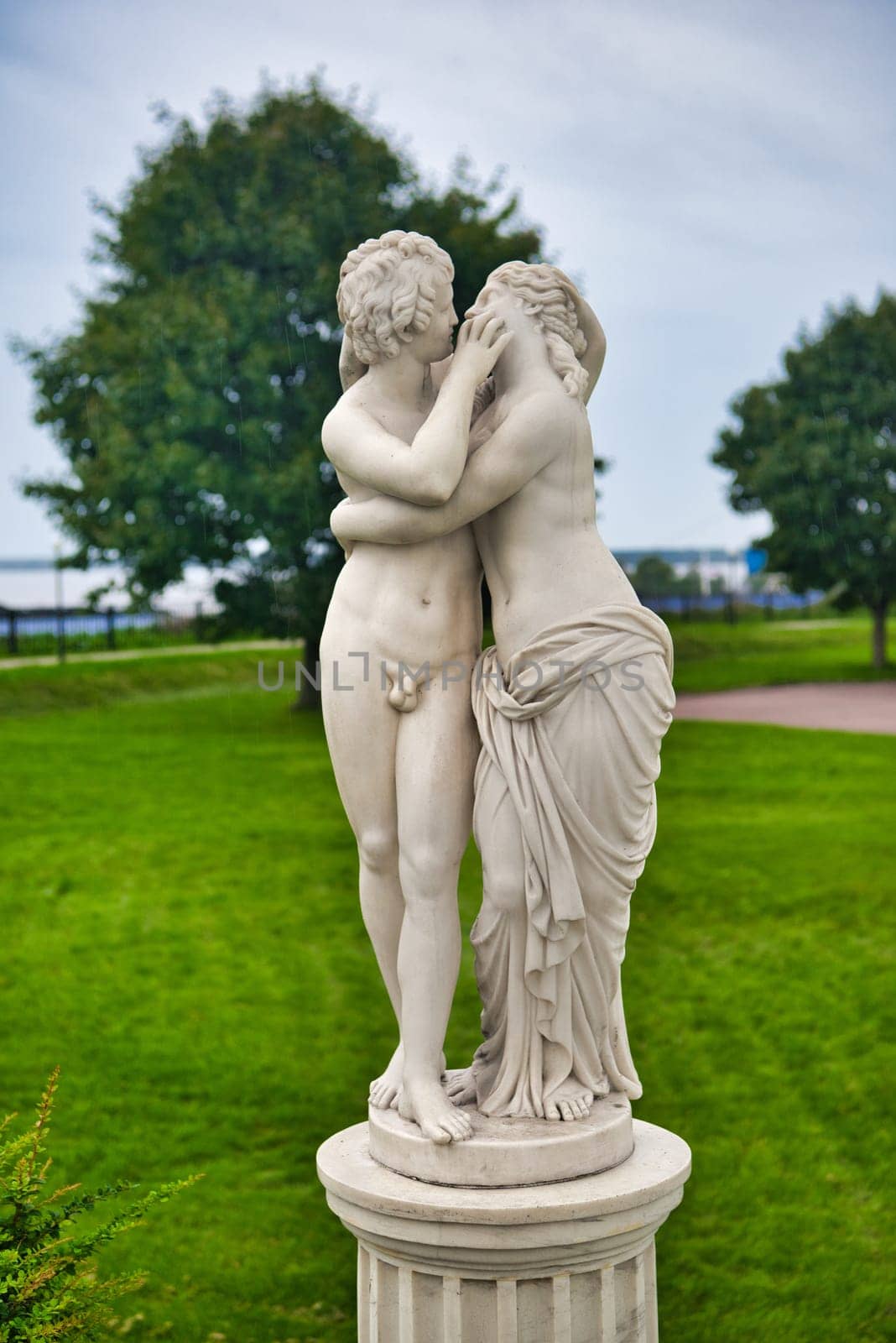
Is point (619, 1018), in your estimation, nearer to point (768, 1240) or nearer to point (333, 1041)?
point (768, 1240)

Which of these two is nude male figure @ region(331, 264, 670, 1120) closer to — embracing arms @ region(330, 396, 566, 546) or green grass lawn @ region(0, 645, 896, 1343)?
embracing arms @ region(330, 396, 566, 546)

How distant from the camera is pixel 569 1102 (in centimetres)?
472

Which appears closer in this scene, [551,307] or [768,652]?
[551,307]

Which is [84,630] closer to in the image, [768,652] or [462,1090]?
[768,652]

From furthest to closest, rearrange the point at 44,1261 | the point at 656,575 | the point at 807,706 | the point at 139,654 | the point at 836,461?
the point at 656,575, the point at 836,461, the point at 139,654, the point at 807,706, the point at 44,1261

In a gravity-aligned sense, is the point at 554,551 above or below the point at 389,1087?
above

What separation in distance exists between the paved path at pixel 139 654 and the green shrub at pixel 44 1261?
16.6 meters

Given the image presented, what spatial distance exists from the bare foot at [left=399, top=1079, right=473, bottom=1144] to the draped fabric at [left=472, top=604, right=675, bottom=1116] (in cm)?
18

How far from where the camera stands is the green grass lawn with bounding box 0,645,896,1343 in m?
7.14

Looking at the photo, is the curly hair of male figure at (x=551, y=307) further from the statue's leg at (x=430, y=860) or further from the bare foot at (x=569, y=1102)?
the bare foot at (x=569, y=1102)

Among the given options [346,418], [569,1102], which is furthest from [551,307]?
[569,1102]

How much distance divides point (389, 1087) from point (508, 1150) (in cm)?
56

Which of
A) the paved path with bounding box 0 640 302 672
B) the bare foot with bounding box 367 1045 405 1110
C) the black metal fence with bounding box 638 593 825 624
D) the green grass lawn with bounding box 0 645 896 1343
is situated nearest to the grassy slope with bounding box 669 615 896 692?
the black metal fence with bounding box 638 593 825 624

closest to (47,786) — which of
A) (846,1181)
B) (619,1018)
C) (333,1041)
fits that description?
(333,1041)
